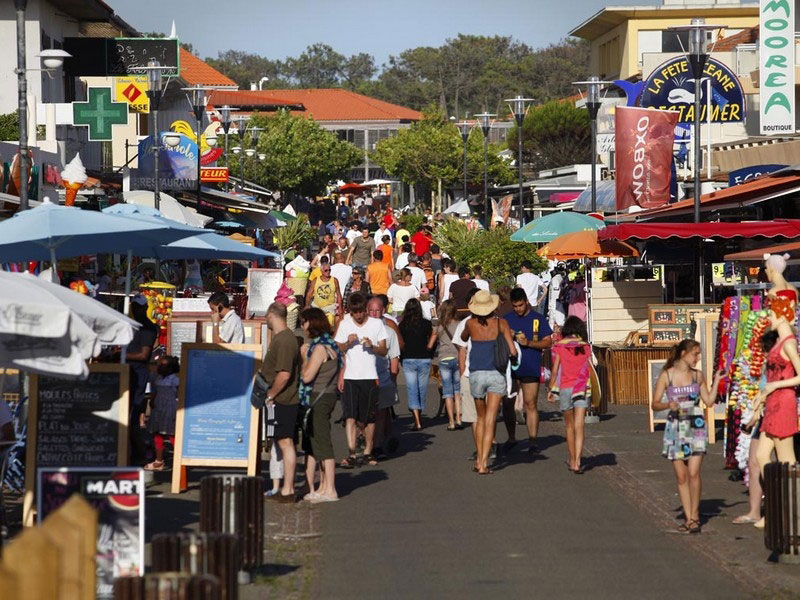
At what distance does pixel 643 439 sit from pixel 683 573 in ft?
22.0

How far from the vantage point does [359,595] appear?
8.94m

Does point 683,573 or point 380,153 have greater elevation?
point 380,153

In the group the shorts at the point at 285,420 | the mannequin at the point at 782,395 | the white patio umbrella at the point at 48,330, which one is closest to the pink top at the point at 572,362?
the shorts at the point at 285,420

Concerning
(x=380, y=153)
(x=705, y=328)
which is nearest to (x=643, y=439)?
(x=705, y=328)

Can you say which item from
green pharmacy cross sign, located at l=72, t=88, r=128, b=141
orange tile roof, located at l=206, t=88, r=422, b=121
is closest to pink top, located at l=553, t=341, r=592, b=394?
green pharmacy cross sign, located at l=72, t=88, r=128, b=141

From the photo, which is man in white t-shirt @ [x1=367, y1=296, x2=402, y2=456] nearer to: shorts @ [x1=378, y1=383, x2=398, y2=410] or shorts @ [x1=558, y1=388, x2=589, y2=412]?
shorts @ [x1=378, y1=383, x2=398, y2=410]

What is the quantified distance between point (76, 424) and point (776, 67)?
2334cm

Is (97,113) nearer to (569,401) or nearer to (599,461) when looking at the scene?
(599,461)

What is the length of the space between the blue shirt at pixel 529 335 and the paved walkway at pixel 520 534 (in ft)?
2.97

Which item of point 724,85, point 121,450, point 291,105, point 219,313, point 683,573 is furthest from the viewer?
point 291,105

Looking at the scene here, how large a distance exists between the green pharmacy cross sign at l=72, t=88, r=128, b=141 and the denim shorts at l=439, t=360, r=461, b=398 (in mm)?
15459

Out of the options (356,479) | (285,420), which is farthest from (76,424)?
(356,479)

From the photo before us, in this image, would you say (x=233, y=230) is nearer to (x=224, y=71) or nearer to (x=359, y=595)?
(x=359, y=595)

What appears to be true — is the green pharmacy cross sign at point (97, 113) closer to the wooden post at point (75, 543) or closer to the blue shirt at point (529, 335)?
the blue shirt at point (529, 335)
